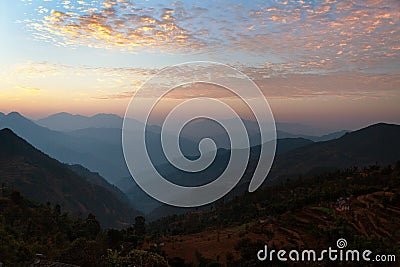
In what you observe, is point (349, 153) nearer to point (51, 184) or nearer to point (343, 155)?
point (343, 155)

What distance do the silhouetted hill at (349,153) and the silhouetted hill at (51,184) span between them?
31.9 meters

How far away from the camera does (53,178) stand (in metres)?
61.1

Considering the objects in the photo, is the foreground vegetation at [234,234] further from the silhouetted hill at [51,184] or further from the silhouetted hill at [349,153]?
the silhouetted hill at [349,153]

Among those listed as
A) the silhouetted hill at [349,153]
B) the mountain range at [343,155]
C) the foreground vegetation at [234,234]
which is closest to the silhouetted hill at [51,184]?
the mountain range at [343,155]

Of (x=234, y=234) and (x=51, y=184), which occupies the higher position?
(x=51, y=184)

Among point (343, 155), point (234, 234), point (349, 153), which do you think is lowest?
point (234, 234)

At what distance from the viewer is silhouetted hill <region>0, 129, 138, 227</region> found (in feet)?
171

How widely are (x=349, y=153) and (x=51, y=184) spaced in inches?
2174

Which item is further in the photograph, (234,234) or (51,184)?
(51,184)

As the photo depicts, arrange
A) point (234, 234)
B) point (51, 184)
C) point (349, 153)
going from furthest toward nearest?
point (349, 153)
point (51, 184)
point (234, 234)

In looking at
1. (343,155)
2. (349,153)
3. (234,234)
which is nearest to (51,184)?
(234,234)

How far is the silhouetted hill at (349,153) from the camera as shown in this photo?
61.8 meters

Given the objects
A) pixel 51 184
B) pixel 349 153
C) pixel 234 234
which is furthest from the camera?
pixel 349 153

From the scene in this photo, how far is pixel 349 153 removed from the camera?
67375 millimetres
